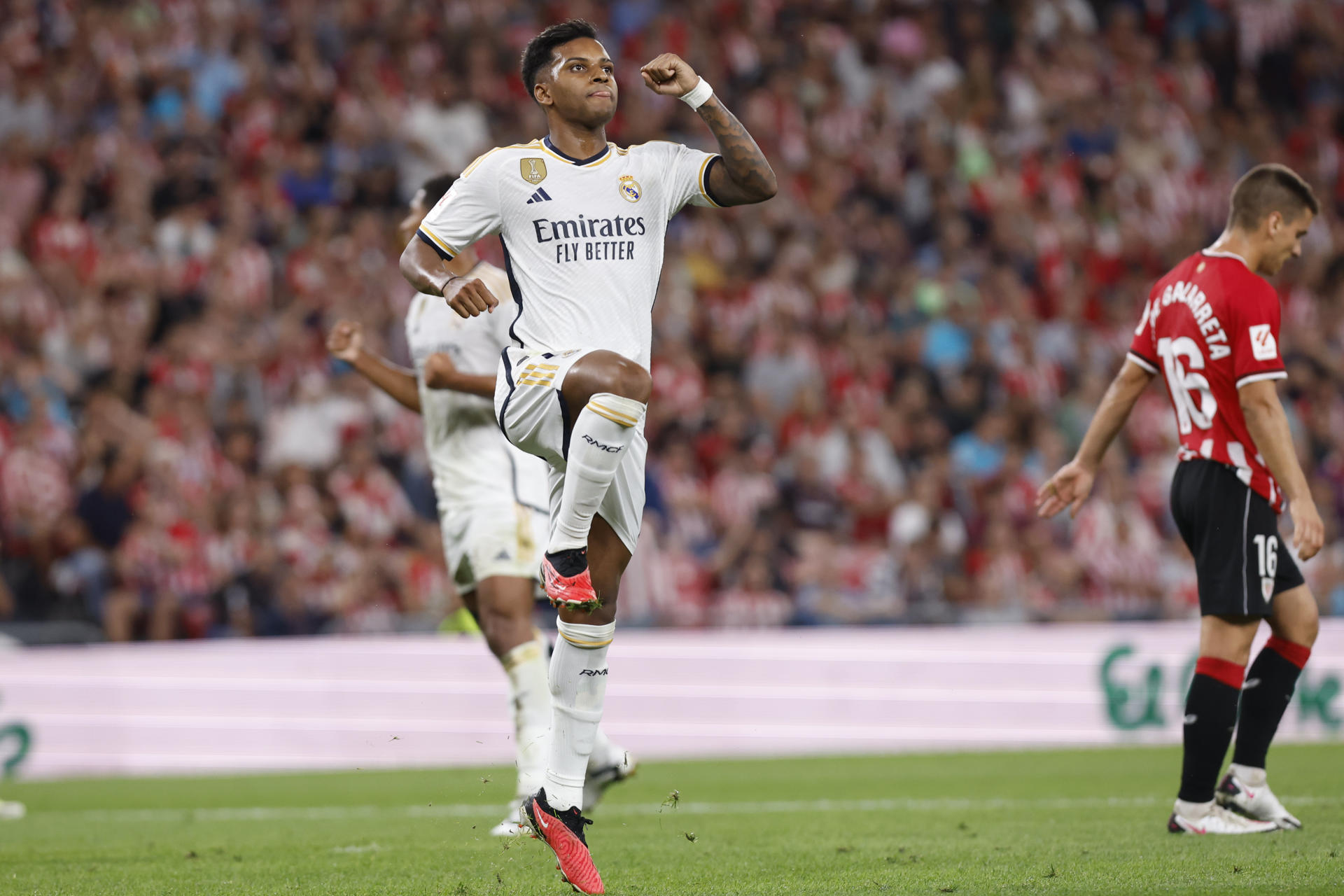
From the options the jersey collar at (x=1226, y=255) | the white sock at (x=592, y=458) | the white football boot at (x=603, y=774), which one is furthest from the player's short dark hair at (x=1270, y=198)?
the white football boot at (x=603, y=774)

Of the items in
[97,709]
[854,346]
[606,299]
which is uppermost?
[606,299]

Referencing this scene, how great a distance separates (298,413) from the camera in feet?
47.9

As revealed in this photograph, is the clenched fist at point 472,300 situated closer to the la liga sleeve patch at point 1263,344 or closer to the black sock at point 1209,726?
the la liga sleeve patch at point 1263,344

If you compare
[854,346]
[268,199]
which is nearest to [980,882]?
[854,346]

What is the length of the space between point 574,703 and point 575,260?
60.3 inches

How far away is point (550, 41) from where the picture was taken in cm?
561

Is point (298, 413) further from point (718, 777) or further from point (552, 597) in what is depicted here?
point (552, 597)

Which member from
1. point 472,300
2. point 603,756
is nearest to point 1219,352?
point 472,300

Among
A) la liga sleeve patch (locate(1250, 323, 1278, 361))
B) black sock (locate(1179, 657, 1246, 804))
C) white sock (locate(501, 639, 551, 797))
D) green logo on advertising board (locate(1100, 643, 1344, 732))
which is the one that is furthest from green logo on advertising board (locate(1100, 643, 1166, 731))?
la liga sleeve patch (locate(1250, 323, 1278, 361))

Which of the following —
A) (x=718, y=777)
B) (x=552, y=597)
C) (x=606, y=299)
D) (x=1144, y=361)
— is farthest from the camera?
(x=718, y=777)

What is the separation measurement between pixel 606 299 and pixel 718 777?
220 inches

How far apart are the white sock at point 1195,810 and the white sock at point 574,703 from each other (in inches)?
101

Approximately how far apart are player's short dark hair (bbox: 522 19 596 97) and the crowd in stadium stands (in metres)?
7.40

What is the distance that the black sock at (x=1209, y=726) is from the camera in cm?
640
